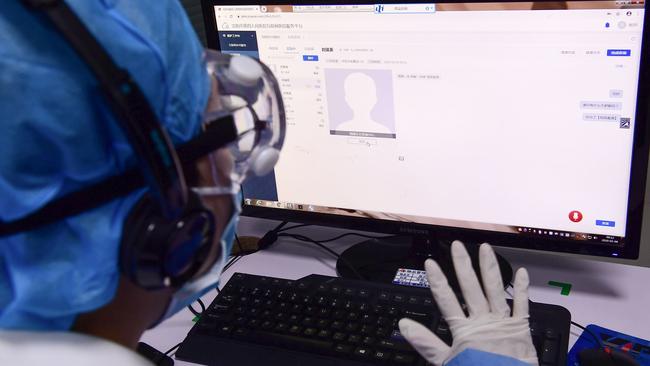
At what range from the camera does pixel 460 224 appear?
94 cm

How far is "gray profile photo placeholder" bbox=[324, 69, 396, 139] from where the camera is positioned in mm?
902

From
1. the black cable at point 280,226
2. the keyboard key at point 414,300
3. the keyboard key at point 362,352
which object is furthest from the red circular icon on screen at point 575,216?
the black cable at point 280,226

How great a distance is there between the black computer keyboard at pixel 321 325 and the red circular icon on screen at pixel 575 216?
13 cm

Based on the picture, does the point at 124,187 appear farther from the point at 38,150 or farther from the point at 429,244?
the point at 429,244

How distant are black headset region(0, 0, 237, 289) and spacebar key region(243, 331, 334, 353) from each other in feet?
0.91

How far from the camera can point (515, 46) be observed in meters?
0.81

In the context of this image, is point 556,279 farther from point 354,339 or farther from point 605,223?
point 354,339

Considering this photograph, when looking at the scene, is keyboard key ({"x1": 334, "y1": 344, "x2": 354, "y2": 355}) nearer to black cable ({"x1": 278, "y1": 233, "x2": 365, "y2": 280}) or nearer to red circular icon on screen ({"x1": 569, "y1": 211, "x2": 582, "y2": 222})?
black cable ({"x1": 278, "y1": 233, "x2": 365, "y2": 280})

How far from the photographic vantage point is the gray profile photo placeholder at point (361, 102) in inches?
35.5

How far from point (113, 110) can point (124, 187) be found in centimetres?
8

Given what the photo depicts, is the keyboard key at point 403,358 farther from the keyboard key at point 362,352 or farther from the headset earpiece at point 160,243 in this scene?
the headset earpiece at point 160,243

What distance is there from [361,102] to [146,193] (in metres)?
0.47

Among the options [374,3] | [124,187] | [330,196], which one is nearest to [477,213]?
[330,196]

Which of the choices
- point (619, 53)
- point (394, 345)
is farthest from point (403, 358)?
point (619, 53)
